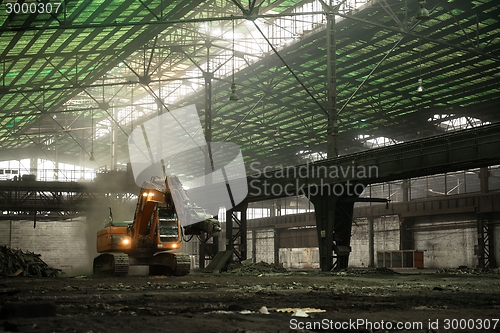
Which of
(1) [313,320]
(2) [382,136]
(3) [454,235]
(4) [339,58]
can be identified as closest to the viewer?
(1) [313,320]

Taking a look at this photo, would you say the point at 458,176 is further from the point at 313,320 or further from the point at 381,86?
the point at 313,320

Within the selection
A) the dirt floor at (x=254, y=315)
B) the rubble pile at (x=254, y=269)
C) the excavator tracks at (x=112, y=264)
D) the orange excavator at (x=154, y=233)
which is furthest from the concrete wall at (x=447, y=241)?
the dirt floor at (x=254, y=315)

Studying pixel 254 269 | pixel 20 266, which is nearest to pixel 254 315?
pixel 254 269

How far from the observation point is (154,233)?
1986cm

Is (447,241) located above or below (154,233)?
below

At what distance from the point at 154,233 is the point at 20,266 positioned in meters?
8.49

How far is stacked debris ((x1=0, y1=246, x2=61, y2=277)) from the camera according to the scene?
79.6ft

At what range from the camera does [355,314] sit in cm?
782

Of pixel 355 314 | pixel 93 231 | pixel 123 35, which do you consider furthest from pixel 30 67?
pixel 355 314

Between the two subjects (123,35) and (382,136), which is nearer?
(123,35)

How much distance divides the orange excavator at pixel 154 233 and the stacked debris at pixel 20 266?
4.07m

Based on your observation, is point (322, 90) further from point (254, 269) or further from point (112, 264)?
point (112, 264)

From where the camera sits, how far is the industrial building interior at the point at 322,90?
23.8m

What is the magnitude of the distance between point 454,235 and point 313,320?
36654 mm
